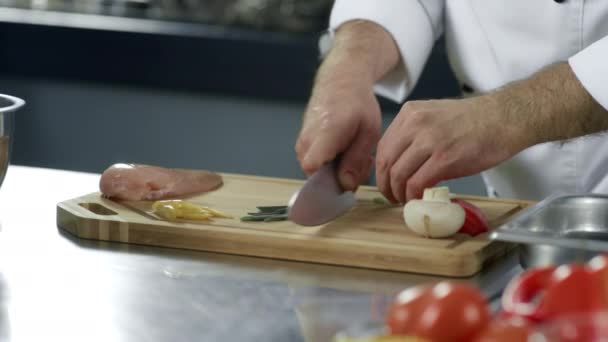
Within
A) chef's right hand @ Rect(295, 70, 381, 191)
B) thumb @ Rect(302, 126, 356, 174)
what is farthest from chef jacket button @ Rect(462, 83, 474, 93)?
thumb @ Rect(302, 126, 356, 174)

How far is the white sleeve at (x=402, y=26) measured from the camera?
1.80 meters

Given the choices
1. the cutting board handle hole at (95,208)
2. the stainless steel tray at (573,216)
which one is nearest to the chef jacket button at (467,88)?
the stainless steel tray at (573,216)

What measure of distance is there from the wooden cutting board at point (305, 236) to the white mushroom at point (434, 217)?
12mm

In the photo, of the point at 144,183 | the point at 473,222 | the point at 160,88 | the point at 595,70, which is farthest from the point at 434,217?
the point at 160,88

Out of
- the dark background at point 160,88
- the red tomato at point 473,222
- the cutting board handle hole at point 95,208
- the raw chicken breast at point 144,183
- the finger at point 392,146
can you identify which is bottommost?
the dark background at point 160,88

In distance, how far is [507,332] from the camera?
2.44 ft

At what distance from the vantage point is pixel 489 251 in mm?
1302

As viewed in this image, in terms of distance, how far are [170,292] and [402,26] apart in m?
0.79

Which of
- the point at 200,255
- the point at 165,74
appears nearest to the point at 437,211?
the point at 200,255

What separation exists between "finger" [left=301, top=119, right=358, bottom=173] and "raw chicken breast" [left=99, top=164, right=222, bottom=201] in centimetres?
21

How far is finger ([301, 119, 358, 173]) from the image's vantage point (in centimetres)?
145

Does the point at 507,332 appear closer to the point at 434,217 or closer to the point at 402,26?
the point at 434,217

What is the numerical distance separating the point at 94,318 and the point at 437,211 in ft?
1.48

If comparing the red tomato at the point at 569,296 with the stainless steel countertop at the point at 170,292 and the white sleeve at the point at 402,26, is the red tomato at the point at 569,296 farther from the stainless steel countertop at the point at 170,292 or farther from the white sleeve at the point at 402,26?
the white sleeve at the point at 402,26
